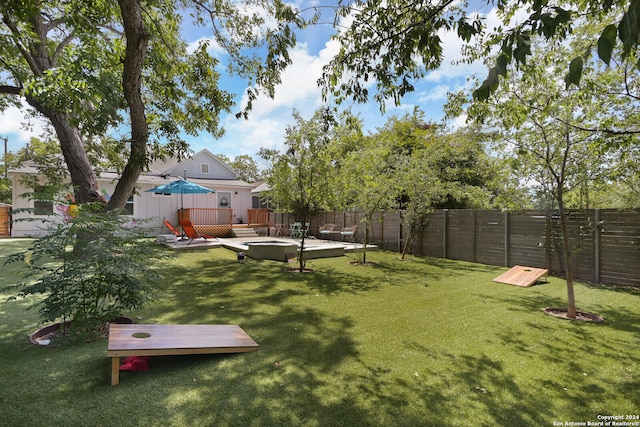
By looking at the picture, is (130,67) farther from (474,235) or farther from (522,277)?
(474,235)

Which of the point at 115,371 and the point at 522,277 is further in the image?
the point at 522,277

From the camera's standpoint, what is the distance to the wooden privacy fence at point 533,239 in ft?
24.0

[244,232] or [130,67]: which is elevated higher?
[130,67]

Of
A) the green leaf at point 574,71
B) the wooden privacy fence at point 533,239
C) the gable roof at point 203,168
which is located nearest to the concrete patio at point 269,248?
the wooden privacy fence at point 533,239

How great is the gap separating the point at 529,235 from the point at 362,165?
526 centimetres

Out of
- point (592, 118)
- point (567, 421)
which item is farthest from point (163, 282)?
point (592, 118)

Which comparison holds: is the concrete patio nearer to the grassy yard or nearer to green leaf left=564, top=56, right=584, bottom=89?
the grassy yard

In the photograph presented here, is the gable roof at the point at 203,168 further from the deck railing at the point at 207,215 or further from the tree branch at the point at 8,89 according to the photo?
the tree branch at the point at 8,89

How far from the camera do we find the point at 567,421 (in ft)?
8.25

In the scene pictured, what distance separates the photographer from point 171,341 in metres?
3.41

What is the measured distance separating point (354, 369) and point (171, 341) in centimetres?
201

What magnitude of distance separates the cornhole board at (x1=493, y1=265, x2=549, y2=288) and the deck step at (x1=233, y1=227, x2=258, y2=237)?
43.6ft

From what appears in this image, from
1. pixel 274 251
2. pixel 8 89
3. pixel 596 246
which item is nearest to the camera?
pixel 8 89

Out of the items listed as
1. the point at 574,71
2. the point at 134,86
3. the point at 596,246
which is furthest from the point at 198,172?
the point at 574,71
